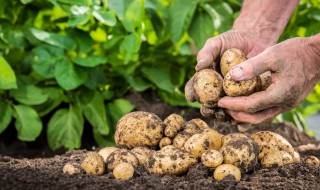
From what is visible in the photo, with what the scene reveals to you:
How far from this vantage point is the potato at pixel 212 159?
2.82m

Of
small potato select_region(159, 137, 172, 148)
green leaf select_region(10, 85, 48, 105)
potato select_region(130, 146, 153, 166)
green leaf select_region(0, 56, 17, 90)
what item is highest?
small potato select_region(159, 137, 172, 148)

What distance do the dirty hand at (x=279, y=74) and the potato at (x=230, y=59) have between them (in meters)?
0.15

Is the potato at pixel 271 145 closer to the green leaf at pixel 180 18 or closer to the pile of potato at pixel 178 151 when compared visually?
the pile of potato at pixel 178 151

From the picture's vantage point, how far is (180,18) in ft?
15.3

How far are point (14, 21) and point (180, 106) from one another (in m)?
1.44

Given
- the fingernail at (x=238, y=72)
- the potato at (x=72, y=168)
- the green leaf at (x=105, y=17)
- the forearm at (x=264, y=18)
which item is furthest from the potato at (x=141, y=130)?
the green leaf at (x=105, y=17)

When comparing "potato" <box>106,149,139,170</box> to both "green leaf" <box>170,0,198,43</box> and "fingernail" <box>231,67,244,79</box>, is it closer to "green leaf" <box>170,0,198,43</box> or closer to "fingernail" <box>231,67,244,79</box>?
"fingernail" <box>231,67,244,79</box>

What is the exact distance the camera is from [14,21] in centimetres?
484

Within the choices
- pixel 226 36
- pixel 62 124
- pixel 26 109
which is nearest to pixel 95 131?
pixel 62 124

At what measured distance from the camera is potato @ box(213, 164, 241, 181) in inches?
109

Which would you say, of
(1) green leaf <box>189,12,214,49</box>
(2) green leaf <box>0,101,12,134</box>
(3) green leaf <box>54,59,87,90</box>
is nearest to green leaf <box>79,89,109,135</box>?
(3) green leaf <box>54,59,87,90</box>

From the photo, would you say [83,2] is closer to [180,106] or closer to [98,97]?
[98,97]

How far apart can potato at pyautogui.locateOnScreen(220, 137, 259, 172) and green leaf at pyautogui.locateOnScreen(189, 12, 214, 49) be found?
181 cm

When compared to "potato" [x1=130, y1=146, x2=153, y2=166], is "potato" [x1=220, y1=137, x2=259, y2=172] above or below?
above
